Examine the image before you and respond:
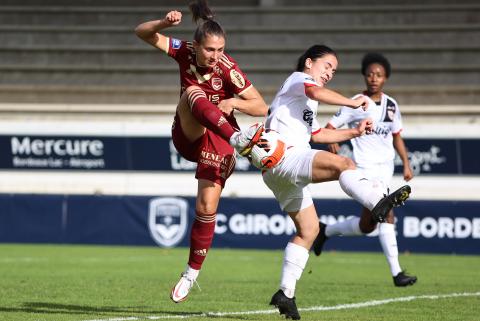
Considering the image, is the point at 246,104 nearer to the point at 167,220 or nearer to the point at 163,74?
the point at 167,220

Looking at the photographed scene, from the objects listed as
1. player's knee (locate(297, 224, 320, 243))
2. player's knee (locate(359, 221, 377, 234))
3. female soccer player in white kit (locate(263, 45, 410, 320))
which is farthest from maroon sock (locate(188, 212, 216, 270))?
player's knee (locate(359, 221, 377, 234))

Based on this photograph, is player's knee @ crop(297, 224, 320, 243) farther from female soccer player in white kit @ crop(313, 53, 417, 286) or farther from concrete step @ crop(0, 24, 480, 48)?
concrete step @ crop(0, 24, 480, 48)

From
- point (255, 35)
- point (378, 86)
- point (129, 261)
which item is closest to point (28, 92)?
point (255, 35)

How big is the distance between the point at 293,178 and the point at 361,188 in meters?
0.50

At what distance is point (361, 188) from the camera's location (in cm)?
700

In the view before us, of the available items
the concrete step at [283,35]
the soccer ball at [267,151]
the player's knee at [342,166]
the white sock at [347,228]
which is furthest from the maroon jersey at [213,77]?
the concrete step at [283,35]

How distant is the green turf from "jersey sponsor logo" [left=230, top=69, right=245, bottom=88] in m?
1.81

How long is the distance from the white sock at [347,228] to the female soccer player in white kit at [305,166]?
3.32 metres

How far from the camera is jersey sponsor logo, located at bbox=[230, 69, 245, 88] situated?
780 centimetres

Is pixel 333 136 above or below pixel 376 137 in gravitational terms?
above

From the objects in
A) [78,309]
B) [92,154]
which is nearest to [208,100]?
[78,309]

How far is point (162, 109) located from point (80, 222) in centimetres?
404

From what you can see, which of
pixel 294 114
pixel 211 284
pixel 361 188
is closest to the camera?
pixel 361 188

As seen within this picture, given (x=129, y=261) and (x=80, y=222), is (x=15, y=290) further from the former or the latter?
(x=80, y=222)
